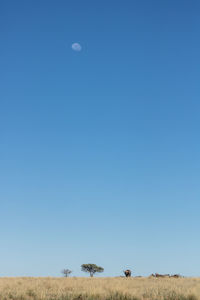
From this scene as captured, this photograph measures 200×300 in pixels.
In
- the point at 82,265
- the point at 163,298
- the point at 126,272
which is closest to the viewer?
the point at 163,298

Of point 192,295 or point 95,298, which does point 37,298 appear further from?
point 192,295

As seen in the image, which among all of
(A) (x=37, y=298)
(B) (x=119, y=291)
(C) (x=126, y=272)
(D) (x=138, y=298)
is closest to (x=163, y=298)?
(D) (x=138, y=298)

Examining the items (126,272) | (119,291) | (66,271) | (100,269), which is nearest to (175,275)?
(126,272)

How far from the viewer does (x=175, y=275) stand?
3628cm

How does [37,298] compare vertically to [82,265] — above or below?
below

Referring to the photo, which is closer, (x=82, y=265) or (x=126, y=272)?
(x=126, y=272)

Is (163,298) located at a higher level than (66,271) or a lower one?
lower

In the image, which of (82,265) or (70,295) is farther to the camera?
(82,265)

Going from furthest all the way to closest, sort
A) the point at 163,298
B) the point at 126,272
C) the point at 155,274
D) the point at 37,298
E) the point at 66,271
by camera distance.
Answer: the point at 66,271 → the point at 126,272 → the point at 155,274 → the point at 37,298 → the point at 163,298

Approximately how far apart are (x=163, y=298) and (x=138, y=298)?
108 cm

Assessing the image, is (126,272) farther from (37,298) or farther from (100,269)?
(100,269)

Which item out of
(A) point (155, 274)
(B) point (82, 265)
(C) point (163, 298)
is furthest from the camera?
(B) point (82, 265)

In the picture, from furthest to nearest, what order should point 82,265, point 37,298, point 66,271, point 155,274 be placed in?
point 66,271, point 82,265, point 155,274, point 37,298

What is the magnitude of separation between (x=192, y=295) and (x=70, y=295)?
5307mm
